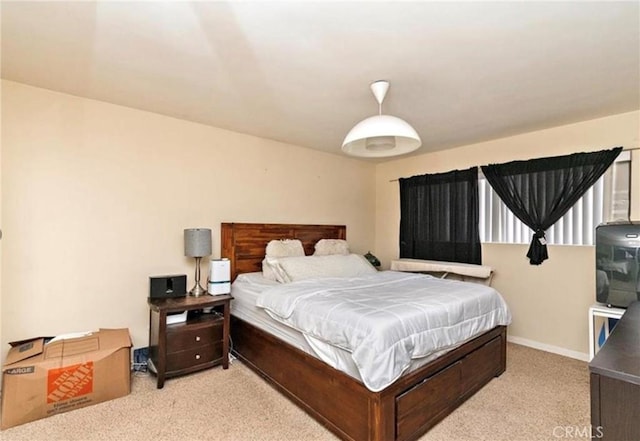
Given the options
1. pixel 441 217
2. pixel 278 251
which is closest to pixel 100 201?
pixel 278 251

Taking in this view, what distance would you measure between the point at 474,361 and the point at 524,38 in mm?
2179

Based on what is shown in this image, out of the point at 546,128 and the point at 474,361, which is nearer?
the point at 474,361

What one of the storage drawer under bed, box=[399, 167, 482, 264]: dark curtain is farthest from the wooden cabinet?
box=[399, 167, 482, 264]: dark curtain

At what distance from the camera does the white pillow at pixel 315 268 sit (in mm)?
3205

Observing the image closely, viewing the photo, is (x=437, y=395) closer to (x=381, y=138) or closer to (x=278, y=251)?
(x=381, y=138)

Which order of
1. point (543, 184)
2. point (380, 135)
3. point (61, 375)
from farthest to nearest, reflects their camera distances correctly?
point (543, 184) < point (61, 375) < point (380, 135)

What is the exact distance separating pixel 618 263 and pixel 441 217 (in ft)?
6.33

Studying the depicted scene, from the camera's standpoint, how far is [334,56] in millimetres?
2012

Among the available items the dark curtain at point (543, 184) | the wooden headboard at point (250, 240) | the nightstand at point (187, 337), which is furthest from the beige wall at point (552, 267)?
the nightstand at point (187, 337)

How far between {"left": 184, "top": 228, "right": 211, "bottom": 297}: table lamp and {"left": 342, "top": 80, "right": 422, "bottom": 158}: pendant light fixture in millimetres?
1584

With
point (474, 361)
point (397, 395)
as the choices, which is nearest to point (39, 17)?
point (397, 395)

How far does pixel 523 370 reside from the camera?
9.58 ft

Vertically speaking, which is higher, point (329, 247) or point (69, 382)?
point (329, 247)

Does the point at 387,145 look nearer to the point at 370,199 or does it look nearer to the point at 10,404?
the point at 370,199
